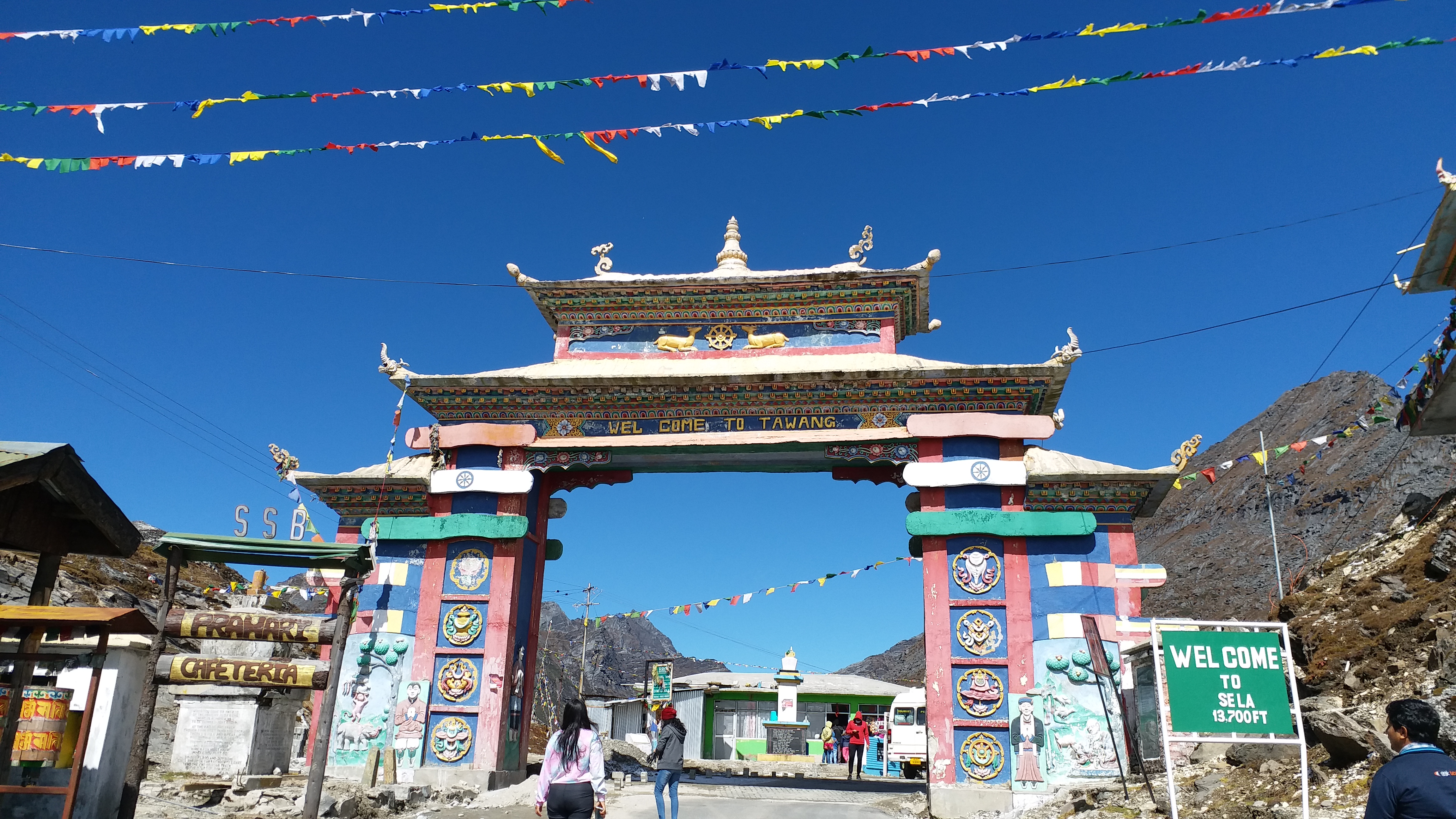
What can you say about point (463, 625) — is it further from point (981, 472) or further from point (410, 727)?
point (981, 472)

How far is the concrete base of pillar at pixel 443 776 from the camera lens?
48.9ft

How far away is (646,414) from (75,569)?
19392 mm

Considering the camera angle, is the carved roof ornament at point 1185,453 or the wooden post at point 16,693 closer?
the wooden post at point 16,693

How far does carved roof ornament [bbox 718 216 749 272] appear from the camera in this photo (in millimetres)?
19438

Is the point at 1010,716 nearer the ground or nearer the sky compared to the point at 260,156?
nearer the ground

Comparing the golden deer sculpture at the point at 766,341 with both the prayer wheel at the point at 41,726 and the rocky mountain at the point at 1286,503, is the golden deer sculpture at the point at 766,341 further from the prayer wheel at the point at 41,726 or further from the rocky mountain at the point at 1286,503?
the rocky mountain at the point at 1286,503

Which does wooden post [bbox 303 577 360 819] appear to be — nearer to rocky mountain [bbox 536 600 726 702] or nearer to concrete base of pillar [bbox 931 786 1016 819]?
concrete base of pillar [bbox 931 786 1016 819]

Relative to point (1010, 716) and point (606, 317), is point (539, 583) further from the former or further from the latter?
point (1010, 716)

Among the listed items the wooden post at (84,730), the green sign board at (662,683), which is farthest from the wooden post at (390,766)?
the green sign board at (662,683)

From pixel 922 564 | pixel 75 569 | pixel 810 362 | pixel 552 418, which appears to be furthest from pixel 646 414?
pixel 75 569

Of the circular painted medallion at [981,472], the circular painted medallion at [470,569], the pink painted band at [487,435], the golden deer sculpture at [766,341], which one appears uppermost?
the golden deer sculpture at [766,341]

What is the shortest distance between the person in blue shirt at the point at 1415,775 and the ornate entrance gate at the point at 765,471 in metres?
9.36

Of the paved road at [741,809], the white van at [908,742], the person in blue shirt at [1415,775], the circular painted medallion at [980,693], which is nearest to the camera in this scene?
the person in blue shirt at [1415,775]

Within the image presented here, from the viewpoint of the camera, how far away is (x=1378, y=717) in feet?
31.4
